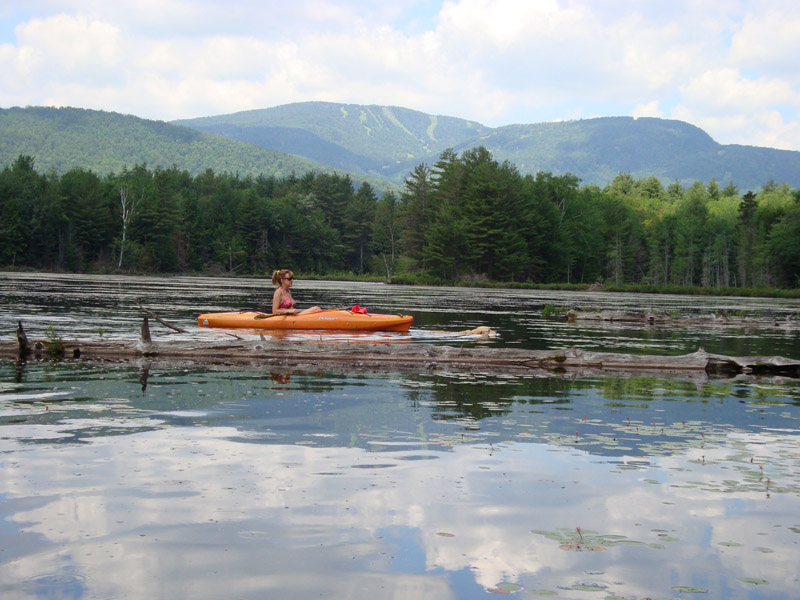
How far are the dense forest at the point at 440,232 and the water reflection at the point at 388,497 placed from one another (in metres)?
80.6

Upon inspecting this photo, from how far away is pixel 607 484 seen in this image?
277 inches

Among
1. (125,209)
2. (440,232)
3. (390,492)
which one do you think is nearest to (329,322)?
(390,492)

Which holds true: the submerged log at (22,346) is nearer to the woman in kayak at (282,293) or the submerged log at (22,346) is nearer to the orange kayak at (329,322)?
the orange kayak at (329,322)

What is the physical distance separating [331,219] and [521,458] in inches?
5514

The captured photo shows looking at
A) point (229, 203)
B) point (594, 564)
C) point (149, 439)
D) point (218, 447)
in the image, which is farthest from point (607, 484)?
point (229, 203)

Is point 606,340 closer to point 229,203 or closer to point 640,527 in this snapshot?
point 640,527

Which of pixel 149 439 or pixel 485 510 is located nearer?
pixel 485 510

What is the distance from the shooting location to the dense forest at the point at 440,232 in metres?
92.1

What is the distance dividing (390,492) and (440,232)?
85.1 m

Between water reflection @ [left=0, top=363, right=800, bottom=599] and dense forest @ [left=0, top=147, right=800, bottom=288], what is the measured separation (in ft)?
265

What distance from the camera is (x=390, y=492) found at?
6.66 meters

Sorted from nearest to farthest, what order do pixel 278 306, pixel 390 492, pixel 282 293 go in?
pixel 390 492 < pixel 278 306 < pixel 282 293

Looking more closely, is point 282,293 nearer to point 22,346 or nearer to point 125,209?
point 22,346

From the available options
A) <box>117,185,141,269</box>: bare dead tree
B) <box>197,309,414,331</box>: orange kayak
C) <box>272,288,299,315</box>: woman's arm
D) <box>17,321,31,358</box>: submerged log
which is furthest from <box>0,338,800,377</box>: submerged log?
<box>117,185,141,269</box>: bare dead tree
